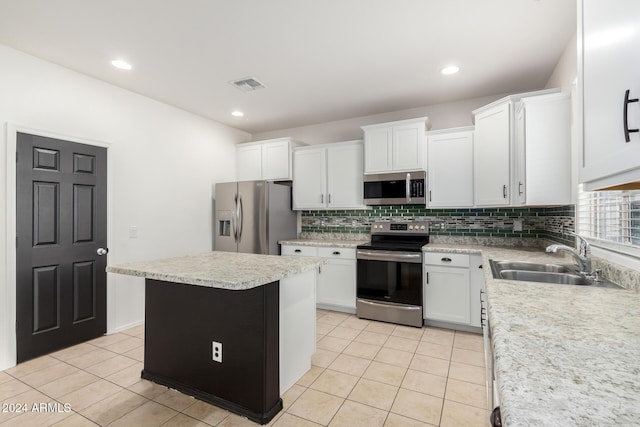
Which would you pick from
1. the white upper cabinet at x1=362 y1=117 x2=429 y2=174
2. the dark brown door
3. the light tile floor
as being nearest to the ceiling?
the white upper cabinet at x1=362 y1=117 x2=429 y2=174

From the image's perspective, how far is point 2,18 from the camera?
7.06 feet

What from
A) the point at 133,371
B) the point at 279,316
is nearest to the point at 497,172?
the point at 279,316

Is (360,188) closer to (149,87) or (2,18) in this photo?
(149,87)

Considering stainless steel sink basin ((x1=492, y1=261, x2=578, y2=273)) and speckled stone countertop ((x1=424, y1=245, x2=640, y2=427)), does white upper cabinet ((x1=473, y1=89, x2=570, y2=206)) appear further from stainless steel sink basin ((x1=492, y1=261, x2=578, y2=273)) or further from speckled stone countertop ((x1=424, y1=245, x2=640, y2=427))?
speckled stone countertop ((x1=424, y1=245, x2=640, y2=427))

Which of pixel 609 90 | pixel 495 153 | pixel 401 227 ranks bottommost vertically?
pixel 401 227

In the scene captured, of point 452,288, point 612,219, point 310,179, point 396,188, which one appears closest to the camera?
point 612,219

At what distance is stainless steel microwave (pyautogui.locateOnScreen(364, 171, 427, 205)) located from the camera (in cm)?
363

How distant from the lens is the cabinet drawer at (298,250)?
400 cm

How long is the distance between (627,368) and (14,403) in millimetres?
3110

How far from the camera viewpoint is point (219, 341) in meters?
2.00

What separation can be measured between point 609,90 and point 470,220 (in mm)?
2932

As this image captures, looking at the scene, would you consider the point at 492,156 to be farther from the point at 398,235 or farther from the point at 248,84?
the point at 248,84

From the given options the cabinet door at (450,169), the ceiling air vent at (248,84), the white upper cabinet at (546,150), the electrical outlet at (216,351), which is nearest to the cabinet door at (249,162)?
the ceiling air vent at (248,84)

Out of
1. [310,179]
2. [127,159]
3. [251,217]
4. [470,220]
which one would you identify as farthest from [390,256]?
[127,159]
